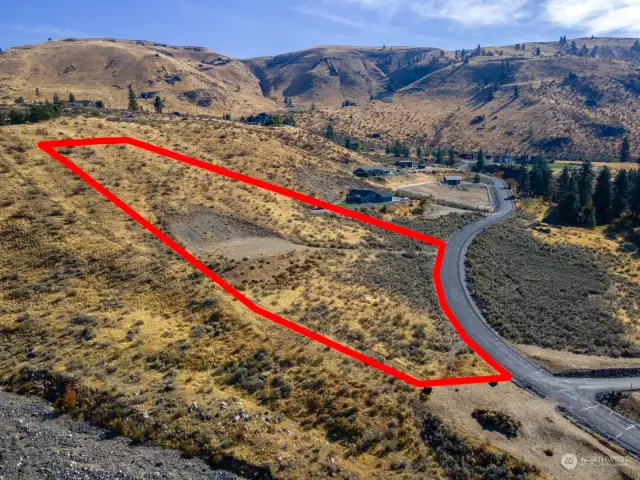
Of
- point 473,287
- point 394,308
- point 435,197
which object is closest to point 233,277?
point 394,308

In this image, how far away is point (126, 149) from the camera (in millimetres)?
67750

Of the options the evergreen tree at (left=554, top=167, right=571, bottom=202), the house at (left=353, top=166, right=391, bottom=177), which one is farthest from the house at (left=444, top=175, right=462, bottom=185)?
the evergreen tree at (left=554, top=167, right=571, bottom=202)

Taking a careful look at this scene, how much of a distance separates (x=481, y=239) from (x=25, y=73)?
8388 inches

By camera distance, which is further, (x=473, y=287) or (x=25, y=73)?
(x=25, y=73)

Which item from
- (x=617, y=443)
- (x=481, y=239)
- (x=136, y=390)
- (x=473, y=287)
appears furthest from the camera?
(x=481, y=239)

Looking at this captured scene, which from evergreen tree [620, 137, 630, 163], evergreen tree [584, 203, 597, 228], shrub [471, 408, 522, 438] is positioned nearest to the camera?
shrub [471, 408, 522, 438]

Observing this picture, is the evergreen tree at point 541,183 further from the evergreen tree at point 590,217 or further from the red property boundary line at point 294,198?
the red property boundary line at point 294,198

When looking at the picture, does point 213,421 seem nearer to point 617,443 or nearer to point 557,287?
point 617,443

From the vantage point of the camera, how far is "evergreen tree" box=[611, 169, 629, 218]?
7888cm

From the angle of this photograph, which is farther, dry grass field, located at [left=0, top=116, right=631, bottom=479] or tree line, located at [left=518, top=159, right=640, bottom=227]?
tree line, located at [left=518, top=159, right=640, bottom=227]

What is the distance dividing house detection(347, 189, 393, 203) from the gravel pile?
60.4 meters

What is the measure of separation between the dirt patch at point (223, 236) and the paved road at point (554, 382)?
2055 cm

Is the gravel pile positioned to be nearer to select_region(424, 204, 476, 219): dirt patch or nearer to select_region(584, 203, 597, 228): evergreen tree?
select_region(424, 204, 476, 219): dirt patch

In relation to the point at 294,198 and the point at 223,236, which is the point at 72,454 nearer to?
the point at 223,236
